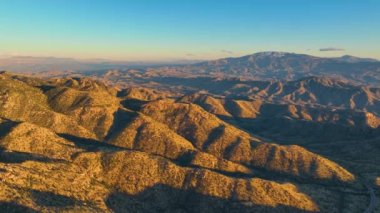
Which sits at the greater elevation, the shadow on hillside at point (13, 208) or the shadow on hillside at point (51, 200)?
the shadow on hillside at point (13, 208)

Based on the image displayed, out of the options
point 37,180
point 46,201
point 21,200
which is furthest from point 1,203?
point 37,180

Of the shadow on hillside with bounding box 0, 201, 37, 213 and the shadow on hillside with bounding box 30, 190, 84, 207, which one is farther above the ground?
the shadow on hillside with bounding box 0, 201, 37, 213

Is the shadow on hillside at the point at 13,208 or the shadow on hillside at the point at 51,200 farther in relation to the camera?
the shadow on hillside at the point at 51,200

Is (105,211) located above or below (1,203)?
below

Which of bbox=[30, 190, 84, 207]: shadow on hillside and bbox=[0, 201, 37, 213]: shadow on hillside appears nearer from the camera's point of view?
bbox=[0, 201, 37, 213]: shadow on hillside

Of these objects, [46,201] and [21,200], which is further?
[46,201]

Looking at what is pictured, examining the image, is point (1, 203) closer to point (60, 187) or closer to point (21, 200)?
point (21, 200)

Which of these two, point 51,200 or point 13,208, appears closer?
point 13,208

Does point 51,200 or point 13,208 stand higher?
point 13,208
